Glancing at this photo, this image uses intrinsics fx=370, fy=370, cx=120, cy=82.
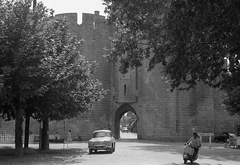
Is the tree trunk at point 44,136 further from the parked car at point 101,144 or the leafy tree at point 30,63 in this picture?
the leafy tree at point 30,63

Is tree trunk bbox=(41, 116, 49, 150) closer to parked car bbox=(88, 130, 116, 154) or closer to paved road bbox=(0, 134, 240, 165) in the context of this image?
A: paved road bbox=(0, 134, 240, 165)

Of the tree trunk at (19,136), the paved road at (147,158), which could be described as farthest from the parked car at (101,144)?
the tree trunk at (19,136)

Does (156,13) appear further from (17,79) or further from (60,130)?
(60,130)

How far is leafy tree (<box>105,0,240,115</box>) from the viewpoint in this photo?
866 cm

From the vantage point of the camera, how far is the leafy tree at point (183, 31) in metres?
8.66

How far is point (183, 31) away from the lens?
9.21 meters

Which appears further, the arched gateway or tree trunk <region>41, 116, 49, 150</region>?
the arched gateway

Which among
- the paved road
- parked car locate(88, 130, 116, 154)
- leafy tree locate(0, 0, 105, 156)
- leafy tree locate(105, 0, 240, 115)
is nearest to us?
leafy tree locate(105, 0, 240, 115)

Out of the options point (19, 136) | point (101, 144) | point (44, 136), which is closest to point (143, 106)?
point (44, 136)

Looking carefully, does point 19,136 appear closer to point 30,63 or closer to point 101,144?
point 30,63

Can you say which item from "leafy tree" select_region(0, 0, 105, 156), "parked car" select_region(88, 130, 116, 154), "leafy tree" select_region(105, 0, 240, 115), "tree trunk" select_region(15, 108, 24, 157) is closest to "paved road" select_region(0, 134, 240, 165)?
"parked car" select_region(88, 130, 116, 154)

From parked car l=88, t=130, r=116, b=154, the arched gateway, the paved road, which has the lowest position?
the paved road

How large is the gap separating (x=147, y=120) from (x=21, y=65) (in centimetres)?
2630

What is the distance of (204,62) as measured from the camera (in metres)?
11.6
